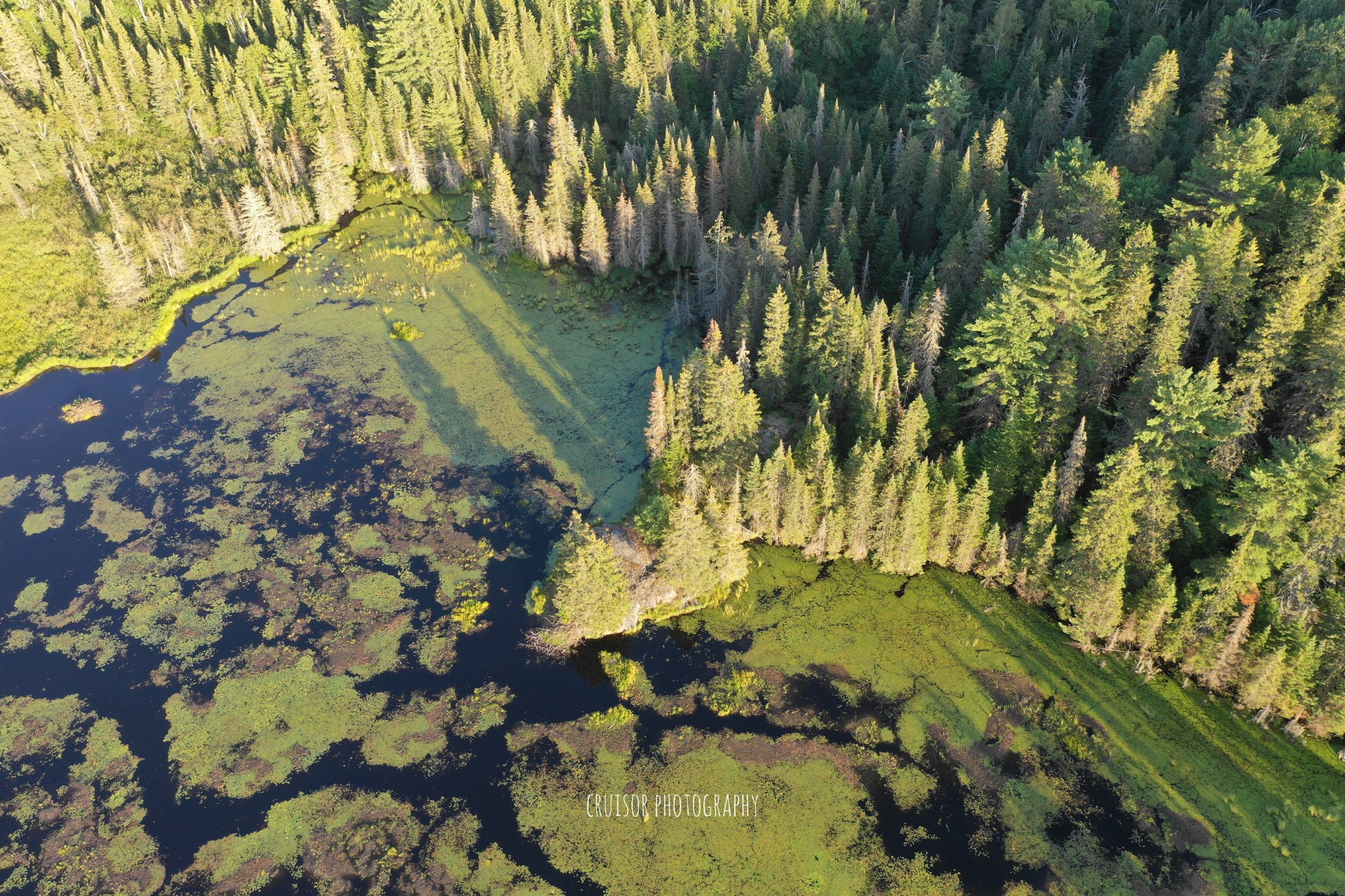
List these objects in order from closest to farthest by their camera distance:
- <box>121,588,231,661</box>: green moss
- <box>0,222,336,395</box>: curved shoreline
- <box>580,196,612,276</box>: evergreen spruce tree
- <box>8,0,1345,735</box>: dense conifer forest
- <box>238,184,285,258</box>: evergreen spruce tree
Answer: <box>8,0,1345,735</box>: dense conifer forest < <box>121,588,231,661</box>: green moss < <box>0,222,336,395</box>: curved shoreline < <box>580,196,612,276</box>: evergreen spruce tree < <box>238,184,285,258</box>: evergreen spruce tree

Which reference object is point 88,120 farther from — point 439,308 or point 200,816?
point 200,816

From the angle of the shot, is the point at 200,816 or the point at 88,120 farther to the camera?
the point at 88,120

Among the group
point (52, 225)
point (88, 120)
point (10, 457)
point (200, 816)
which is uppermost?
point (88, 120)

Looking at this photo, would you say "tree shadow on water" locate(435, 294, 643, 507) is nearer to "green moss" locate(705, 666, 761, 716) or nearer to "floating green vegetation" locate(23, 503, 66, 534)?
"green moss" locate(705, 666, 761, 716)

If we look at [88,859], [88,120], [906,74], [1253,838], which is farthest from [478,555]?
[88,120]

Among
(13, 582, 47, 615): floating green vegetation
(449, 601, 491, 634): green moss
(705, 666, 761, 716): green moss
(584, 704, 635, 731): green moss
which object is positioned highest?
(13, 582, 47, 615): floating green vegetation

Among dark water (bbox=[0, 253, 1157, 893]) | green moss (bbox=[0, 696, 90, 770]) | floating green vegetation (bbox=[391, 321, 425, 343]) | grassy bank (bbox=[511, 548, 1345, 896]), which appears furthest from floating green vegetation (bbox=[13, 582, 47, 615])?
grassy bank (bbox=[511, 548, 1345, 896])

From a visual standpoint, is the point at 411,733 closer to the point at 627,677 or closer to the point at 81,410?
the point at 627,677
